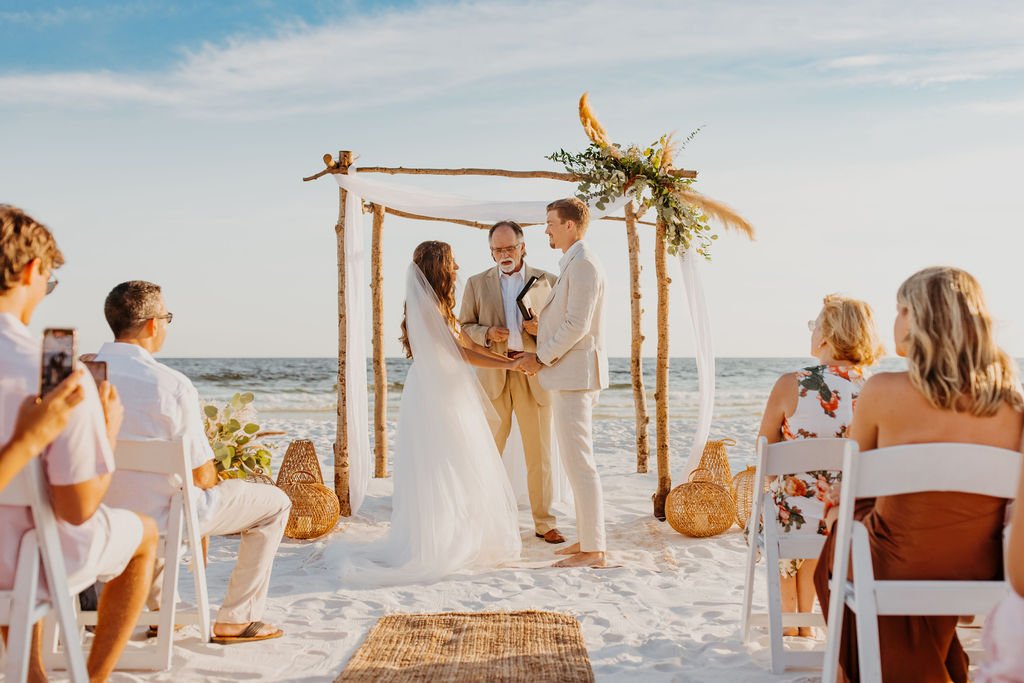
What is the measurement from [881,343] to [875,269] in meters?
23.7

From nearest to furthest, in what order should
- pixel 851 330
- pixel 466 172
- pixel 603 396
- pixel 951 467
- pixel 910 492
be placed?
pixel 951 467 → pixel 910 492 → pixel 851 330 → pixel 466 172 → pixel 603 396

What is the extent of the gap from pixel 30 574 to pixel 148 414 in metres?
1.07

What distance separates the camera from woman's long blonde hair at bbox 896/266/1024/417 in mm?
2449

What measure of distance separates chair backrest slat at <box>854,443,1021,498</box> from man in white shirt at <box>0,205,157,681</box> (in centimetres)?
207

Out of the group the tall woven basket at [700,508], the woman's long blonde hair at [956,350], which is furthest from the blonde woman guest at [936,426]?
the tall woven basket at [700,508]

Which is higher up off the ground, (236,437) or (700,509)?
(236,437)

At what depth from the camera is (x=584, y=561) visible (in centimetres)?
525

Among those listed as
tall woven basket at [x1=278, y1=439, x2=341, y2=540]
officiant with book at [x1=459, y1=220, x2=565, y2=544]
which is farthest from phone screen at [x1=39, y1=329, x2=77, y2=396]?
officiant with book at [x1=459, y1=220, x2=565, y2=544]

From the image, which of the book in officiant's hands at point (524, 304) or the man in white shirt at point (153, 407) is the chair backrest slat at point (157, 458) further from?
the book in officiant's hands at point (524, 304)

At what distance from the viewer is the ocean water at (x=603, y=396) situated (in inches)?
520

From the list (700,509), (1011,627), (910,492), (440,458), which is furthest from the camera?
(700,509)

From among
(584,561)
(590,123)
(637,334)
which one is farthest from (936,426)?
(637,334)

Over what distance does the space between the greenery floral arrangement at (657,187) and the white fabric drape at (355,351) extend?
66.8 inches

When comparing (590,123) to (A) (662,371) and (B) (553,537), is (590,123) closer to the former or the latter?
(A) (662,371)
